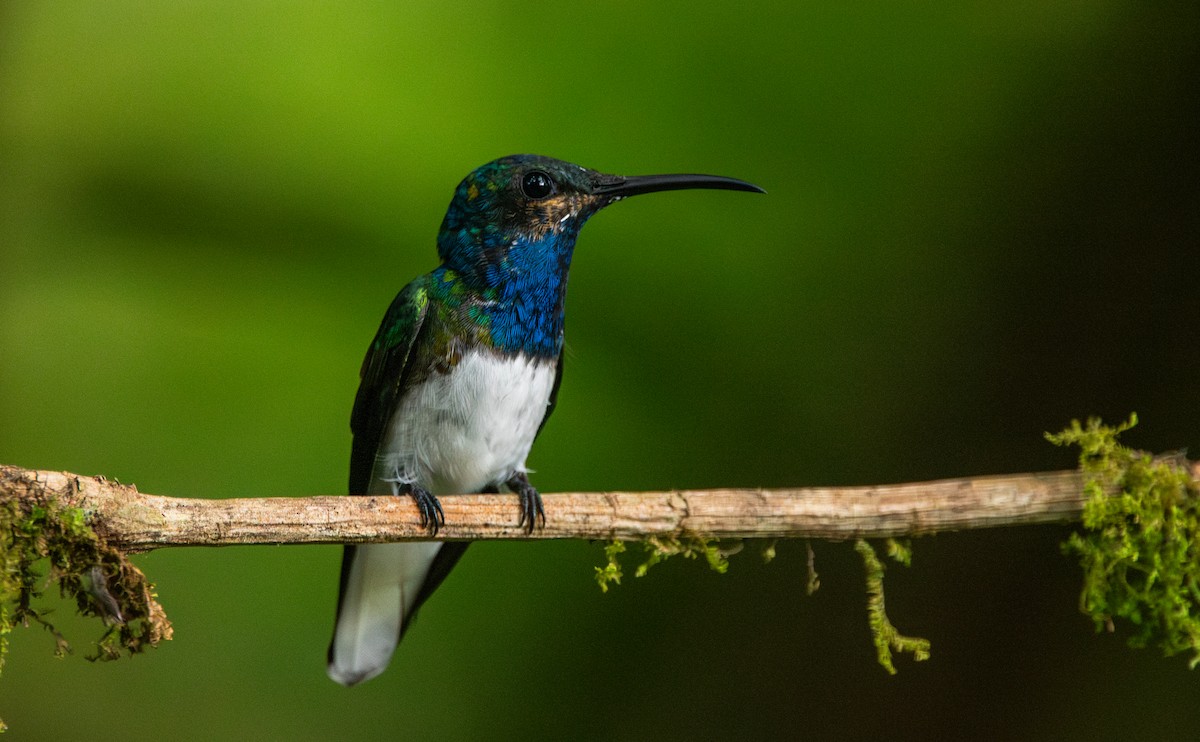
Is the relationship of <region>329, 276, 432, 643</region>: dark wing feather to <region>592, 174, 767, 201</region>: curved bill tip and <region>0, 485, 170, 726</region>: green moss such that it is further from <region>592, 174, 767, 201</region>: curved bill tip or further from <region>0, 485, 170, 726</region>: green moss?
<region>0, 485, 170, 726</region>: green moss

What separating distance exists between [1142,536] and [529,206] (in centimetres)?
190

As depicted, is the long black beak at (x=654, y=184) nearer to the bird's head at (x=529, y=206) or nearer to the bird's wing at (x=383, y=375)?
the bird's head at (x=529, y=206)

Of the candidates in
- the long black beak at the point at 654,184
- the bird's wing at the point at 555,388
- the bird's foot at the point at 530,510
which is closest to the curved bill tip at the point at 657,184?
the long black beak at the point at 654,184

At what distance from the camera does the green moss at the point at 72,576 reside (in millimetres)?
2240

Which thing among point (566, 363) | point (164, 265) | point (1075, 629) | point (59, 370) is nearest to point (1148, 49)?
point (1075, 629)

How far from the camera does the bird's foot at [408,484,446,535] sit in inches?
105

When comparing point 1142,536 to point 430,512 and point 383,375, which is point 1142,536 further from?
point 383,375

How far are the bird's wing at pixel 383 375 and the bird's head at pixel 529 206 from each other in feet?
0.65

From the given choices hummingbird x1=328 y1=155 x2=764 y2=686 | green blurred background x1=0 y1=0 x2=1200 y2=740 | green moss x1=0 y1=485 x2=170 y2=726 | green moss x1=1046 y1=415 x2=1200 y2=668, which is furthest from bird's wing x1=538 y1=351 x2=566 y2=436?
green moss x1=1046 y1=415 x2=1200 y2=668

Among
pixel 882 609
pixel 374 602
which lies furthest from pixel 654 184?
pixel 374 602

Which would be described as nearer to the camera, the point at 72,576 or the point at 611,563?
the point at 72,576

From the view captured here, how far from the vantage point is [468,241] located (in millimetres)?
3373

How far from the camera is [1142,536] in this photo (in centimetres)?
260

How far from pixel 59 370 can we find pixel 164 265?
0.51 metres
